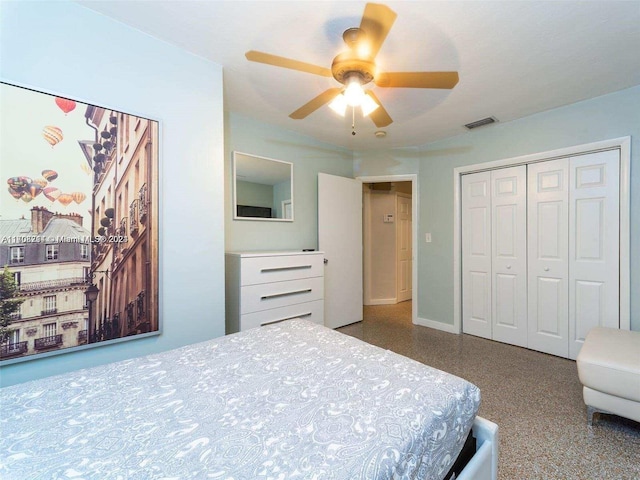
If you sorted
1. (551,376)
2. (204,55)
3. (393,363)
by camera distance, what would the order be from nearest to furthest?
(393,363) < (204,55) < (551,376)

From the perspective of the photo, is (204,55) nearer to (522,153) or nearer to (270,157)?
(270,157)

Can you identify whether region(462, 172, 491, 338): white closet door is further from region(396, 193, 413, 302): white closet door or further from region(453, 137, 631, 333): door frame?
region(396, 193, 413, 302): white closet door

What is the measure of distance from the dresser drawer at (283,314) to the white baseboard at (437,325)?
1.55 metres

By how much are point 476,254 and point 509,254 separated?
329 millimetres

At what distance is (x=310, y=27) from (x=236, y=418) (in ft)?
6.37

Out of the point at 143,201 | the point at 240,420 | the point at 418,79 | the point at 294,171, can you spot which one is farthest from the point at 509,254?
the point at 143,201

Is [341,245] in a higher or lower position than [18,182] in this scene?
lower

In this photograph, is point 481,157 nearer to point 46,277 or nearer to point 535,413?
point 535,413

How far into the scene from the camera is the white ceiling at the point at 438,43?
148cm

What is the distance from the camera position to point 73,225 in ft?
4.75

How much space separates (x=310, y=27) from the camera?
1.60 metres

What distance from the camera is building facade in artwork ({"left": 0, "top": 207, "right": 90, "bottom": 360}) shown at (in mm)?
1311

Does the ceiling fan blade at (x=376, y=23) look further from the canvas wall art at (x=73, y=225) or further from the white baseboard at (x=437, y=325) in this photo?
the white baseboard at (x=437, y=325)

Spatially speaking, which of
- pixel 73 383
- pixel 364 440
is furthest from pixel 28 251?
pixel 364 440
